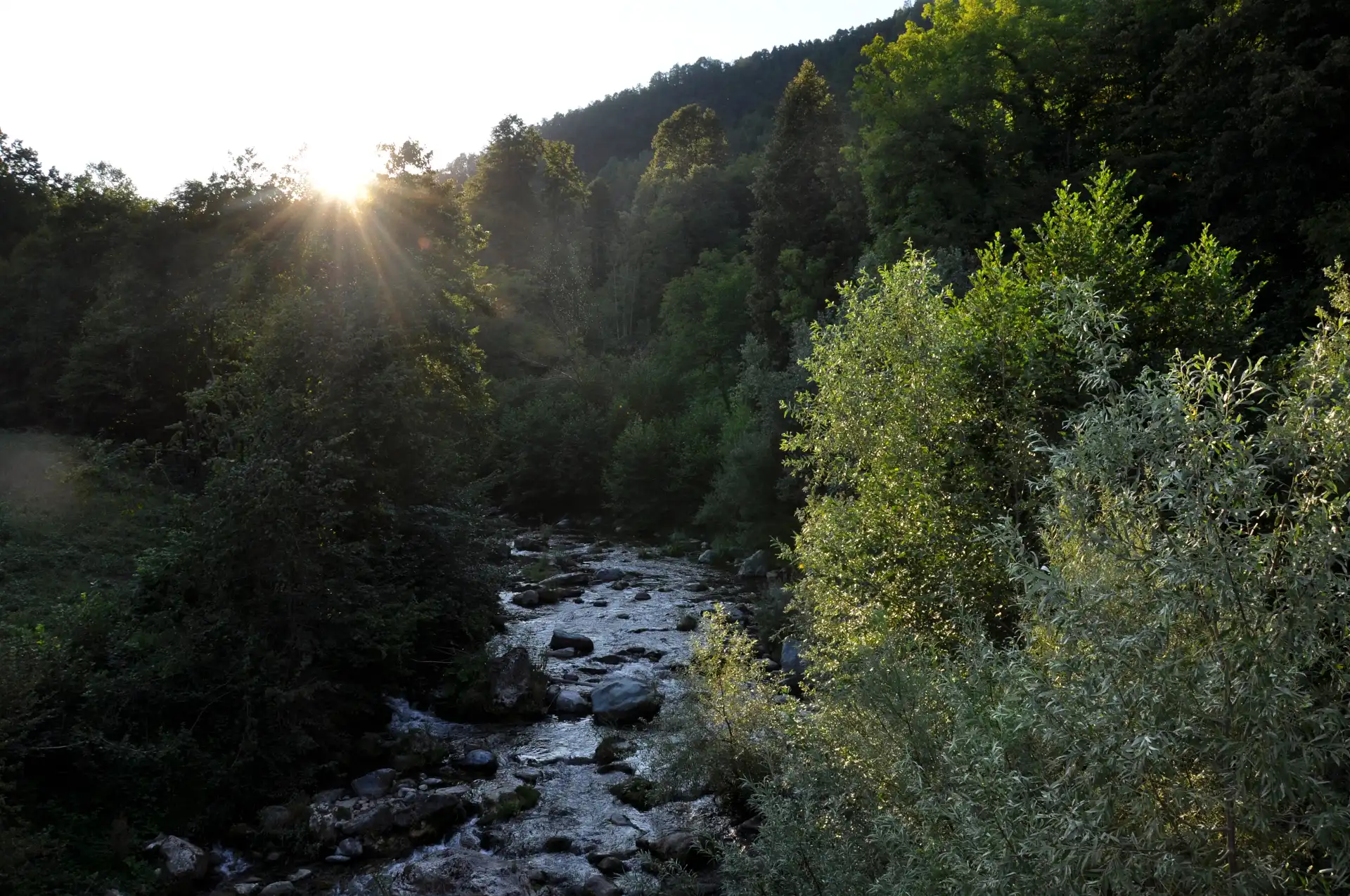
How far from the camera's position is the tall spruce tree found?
44.5m

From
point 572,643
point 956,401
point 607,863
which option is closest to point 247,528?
point 607,863

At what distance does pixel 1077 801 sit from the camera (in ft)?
19.7

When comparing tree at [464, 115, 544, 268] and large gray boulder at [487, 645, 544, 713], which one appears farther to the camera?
tree at [464, 115, 544, 268]

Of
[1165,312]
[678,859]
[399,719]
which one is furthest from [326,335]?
[1165,312]

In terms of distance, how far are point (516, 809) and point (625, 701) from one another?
4566mm

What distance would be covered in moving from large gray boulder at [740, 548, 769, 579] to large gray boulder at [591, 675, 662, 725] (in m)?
12.2

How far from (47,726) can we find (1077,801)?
46.9ft

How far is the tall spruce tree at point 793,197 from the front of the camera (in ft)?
146

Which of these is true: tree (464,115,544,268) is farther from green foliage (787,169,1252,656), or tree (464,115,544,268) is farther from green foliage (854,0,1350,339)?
green foliage (787,169,1252,656)

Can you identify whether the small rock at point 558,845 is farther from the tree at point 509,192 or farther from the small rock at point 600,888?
the tree at point 509,192

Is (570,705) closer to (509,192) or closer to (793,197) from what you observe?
(793,197)

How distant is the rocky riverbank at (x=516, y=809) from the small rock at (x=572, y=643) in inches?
1.6

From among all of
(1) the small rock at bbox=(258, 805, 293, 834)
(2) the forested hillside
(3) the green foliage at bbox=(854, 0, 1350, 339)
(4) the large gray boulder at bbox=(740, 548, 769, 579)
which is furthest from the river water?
(3) the green foliage at bbox=(854, 0, 1350, 339)

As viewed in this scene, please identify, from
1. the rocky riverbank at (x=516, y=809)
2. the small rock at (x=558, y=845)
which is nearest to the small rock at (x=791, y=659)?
the rocky riverbank at (x=516, y=809)
